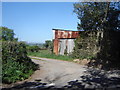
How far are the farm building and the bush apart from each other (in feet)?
29.6

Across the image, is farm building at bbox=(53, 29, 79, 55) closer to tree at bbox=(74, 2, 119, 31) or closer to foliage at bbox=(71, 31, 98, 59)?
foliage at bbox=(71, 31, 98, 59)

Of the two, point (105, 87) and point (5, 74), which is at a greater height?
point (5, 74)

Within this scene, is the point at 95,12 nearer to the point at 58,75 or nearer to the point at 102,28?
the point at 102,28

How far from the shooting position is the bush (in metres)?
5.48

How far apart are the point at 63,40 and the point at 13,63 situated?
11421 millimetres

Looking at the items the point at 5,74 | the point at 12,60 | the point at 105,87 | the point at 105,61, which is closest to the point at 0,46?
the point at 12,60

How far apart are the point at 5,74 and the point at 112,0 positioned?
994 centimetres

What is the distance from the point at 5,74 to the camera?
546 cm

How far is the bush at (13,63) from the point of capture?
5.48 metres

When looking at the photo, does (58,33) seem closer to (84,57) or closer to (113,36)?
(84,57)

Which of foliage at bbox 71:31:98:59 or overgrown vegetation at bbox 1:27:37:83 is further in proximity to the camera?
foliage at bbox 71:31:98:59

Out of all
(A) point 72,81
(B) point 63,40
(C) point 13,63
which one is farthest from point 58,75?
(B) point 63,40

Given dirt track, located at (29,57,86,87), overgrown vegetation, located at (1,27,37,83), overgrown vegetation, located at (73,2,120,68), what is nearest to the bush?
overgrown vegetation, located at (1,27,37,83)

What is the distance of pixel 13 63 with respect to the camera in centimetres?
638
